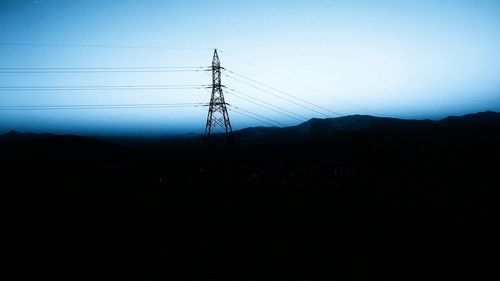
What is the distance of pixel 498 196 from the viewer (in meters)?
21.2

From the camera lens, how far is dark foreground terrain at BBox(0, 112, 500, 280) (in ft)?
31.9

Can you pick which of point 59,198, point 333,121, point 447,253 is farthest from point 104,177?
point 333,121

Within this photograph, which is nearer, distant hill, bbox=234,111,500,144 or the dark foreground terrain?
the dark foreground terrain

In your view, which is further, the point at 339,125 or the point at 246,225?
the point at 339,125

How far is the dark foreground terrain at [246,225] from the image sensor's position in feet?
31.9

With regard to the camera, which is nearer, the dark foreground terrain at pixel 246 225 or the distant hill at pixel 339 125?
the dark foreground terrain at pixel 246 225

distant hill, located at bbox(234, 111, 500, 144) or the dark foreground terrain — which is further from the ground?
distant hill, located at bbox(234, 111, 500, 144)

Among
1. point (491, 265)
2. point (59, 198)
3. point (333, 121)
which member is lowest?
point (491, 265)

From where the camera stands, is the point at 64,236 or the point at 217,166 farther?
the point at 217,166

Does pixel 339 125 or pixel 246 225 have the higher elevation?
pixel 339 125

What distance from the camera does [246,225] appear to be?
45.9ft

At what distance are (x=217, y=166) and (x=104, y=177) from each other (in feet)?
37.2

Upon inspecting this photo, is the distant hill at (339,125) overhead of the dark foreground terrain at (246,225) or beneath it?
overhead

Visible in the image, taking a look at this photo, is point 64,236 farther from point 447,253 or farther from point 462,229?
point 462,229
